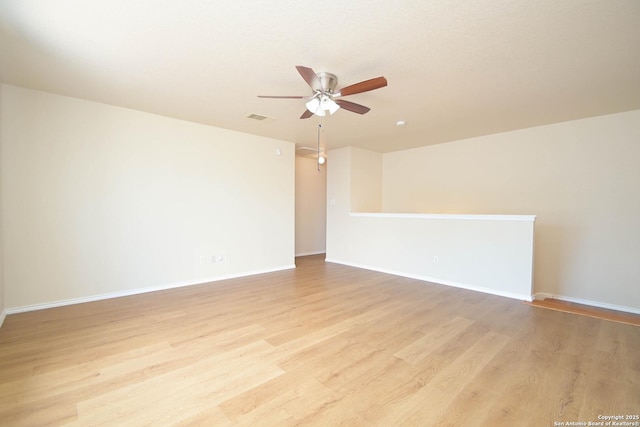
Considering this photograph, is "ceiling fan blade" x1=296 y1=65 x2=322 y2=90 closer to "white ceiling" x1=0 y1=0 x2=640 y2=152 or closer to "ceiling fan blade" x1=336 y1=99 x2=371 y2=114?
"white ceiling" x1=0 y1=0 x2=640 y2=152

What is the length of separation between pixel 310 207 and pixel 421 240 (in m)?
3.28

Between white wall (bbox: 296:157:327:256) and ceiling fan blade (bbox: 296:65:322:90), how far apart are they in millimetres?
4557

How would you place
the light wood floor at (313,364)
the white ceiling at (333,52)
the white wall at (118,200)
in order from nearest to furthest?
the light wood floor at (313,364)
the white ceiling at (333,52)
the white wall at (118,200)

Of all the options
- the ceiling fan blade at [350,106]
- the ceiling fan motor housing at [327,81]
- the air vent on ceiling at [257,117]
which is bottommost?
the ceiling fan blade at [350,106]

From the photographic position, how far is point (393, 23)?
1.97 m

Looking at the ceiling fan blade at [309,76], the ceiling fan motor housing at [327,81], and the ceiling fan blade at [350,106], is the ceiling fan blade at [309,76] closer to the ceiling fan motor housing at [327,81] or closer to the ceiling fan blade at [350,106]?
the ceiling fan motor housing at [327,81]

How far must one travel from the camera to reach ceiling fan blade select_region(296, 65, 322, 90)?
7.10ft

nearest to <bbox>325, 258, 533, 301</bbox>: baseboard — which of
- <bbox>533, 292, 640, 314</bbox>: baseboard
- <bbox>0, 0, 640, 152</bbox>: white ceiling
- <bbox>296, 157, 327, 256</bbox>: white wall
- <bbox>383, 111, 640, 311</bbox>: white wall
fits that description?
<bbox>533, 292, 640, 314</bbox>: baseboard

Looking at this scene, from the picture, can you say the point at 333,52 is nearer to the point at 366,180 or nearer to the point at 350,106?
the point at 350,106

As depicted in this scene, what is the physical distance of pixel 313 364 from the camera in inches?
83.5

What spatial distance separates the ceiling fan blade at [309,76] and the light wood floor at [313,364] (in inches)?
91.4

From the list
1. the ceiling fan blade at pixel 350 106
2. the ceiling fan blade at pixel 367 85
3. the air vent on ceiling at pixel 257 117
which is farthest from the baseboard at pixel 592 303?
the air vent on ceiling at pixel 257 117

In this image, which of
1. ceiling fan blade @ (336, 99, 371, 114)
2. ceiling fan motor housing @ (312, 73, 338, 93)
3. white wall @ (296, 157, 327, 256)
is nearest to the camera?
ceiling fan motor housing @ (312, 73, 338, 93)

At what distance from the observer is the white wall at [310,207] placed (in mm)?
7047
